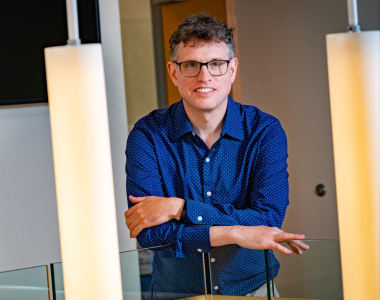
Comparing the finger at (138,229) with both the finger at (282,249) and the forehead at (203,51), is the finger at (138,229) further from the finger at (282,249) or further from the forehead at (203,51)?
the finger at (282,249)

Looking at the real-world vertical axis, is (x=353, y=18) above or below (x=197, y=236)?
above

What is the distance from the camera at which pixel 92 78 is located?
42 centimetres

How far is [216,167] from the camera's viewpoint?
160 centimetres

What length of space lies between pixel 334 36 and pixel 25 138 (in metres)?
2.07

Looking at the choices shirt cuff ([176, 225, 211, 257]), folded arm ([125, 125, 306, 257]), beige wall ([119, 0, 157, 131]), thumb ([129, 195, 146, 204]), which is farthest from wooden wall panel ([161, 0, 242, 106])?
shirt cuff ([176, 225, 211, 257])

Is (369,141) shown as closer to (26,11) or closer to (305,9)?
(26,11)

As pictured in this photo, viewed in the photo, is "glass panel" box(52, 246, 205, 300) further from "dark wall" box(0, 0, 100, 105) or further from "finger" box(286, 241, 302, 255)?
"dark wall" box(0, 0, 100, 105)

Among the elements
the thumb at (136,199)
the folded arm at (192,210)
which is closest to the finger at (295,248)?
the folded arm at (192,210)

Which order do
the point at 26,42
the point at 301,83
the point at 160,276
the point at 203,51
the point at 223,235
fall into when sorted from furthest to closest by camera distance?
the point at 301,83, the point at 26,42, the point at 203,51, the point at 223,235, the point at 160,276

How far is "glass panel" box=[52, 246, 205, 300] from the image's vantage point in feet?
2.76

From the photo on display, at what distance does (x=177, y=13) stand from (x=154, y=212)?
2.29 meters

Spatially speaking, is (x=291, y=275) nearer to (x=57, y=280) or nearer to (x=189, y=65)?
(x=57, y=280)

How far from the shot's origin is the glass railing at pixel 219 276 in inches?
31.2

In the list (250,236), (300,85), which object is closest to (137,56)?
(300,85)
